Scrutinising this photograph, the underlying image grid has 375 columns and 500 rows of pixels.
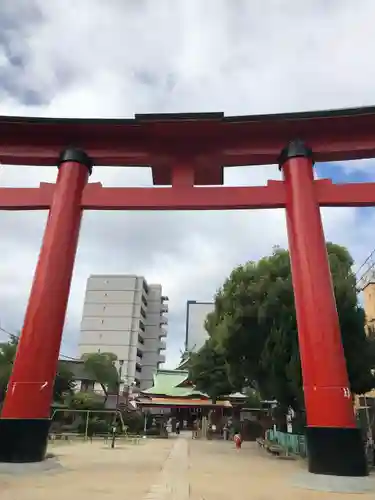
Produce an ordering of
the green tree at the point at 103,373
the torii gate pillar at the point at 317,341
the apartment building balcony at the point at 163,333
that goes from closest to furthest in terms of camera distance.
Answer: the torii gate pillar at the point at 317,341 → the green tree at the point at 103,373 → the apartment building balcony at the point at 163,333

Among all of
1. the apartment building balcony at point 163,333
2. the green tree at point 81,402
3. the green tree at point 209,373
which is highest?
the apartment building balcony at point 163,333

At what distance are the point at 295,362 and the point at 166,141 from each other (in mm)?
7832

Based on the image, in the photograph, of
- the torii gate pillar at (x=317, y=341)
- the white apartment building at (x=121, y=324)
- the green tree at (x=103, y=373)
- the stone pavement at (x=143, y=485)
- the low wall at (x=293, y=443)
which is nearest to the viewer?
the stone pavement at (x=143, y=485)

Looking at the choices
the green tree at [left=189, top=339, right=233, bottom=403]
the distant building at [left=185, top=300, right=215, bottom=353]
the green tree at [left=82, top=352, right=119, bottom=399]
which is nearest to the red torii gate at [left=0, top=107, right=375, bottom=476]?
the green tree at [left=189, top=339, right=233, bottom=403]

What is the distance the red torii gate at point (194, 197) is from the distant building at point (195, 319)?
4225 cm

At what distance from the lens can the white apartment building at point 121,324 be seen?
62281mm

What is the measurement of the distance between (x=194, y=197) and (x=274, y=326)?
6.32 metres

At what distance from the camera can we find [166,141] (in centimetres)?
1055

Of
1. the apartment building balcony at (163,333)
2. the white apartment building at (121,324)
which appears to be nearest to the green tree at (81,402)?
the white apartment building at (121,324)

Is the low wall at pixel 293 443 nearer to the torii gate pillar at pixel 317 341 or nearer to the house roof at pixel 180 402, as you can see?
the torii gate pillar at pixel 317 341

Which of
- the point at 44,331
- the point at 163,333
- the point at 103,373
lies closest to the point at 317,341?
the point at 44,331

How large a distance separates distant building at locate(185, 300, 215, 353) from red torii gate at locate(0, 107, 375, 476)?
42254 mm

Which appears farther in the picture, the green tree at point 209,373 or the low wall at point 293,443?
the green tree at point 209,373

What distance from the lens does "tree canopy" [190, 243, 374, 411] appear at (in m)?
13.7
